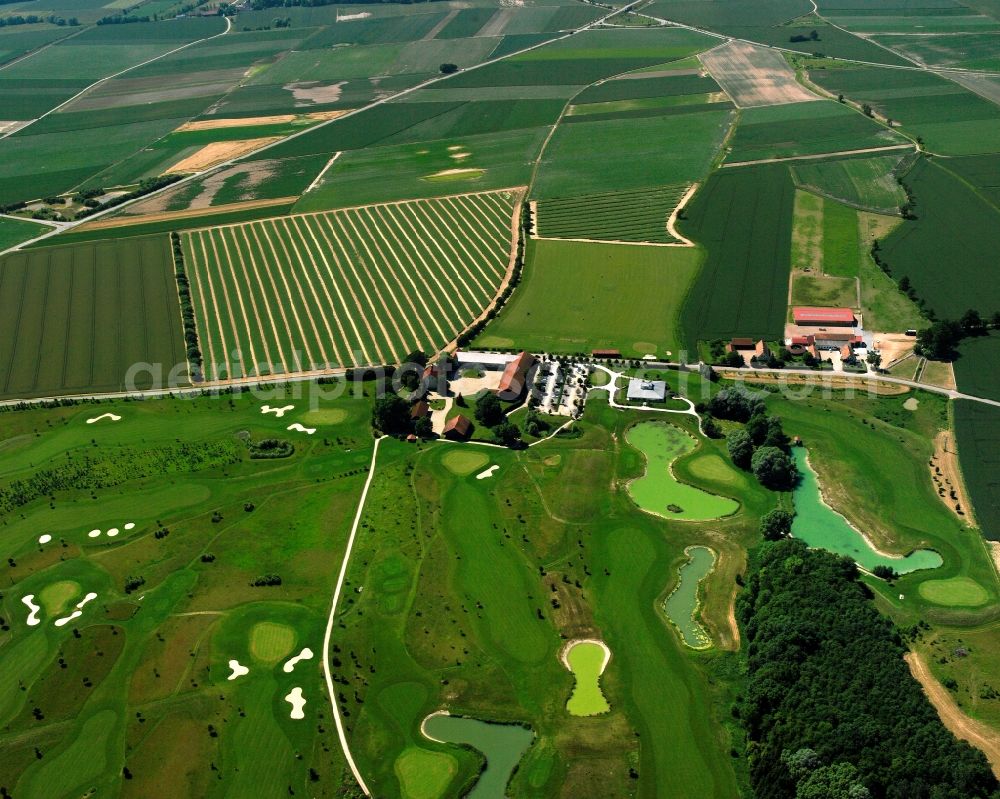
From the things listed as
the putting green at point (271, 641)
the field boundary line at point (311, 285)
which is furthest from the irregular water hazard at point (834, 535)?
the field boundary line at point (311, 285)

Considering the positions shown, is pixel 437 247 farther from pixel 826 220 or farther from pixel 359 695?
pixel 359 695

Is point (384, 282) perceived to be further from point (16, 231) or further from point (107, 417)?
point (16, 231)

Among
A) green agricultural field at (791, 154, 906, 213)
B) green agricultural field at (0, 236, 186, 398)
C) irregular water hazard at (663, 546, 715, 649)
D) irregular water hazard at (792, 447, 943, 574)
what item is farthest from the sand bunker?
green agricultural field at (791, 154, 906, 213)

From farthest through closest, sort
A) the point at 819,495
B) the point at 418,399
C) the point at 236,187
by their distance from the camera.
Result: the point at 236,187, the point at 418,399, the point at 819,495

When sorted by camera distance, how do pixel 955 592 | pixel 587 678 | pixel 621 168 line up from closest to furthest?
pixel 587 678
pixel 955 592
pixel 621 168

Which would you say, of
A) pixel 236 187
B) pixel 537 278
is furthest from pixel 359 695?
pixel 236 187

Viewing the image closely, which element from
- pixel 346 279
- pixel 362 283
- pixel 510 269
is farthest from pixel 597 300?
pixel 346 279

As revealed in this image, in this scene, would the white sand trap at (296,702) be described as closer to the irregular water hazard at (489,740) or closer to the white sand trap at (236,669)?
the white sand trap at (236,669)

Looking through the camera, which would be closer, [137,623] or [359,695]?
[359,695]
